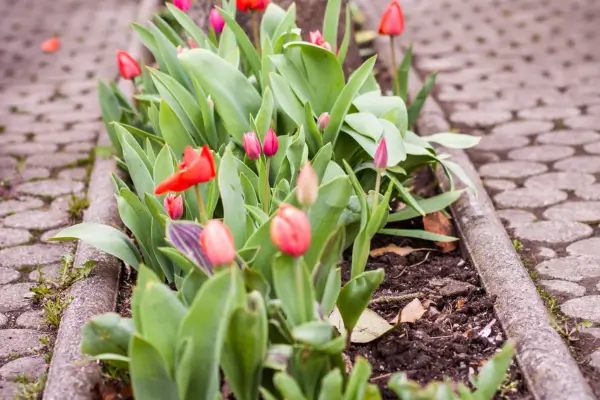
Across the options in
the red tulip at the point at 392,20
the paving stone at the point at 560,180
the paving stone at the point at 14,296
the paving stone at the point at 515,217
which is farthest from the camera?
the paving stone at the point at 560,180

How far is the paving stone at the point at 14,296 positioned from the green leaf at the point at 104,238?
48 centimetres

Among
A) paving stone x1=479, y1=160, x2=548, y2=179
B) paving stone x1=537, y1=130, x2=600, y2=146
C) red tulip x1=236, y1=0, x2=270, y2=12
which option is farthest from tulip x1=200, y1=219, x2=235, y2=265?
paving stone x1=537, y1=130, x2=600, y2=146

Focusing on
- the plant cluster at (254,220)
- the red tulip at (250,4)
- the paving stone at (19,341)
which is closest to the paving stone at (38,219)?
the plant cluster at (254,220)

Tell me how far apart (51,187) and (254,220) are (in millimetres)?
1739

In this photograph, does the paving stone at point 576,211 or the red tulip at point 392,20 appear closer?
the red tulip at point 392,20

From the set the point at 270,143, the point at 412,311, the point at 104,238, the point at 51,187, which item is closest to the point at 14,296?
the point at 104,238

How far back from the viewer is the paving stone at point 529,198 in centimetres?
341

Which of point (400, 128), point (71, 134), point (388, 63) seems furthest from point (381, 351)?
point (388, 63)

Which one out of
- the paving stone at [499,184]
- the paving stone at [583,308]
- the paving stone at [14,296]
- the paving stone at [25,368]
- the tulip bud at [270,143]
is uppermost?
the tulip bud at [270,143]

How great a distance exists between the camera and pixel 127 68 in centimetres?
326

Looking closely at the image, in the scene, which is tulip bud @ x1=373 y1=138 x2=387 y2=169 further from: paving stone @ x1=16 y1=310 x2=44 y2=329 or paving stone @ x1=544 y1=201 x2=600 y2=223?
paving stone @ x1=544 y1=201 x2=600 y2=223

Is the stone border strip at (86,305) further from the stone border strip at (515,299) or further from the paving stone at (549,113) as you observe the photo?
the paving stone at (549,113)

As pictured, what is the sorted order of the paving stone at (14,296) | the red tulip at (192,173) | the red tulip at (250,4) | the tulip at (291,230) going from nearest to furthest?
the tulip at (291,230)
the red tulip at (192,173)
the paving stone at (14,296)
the red tulip at (250,4)

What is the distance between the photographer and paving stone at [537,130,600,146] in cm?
403
